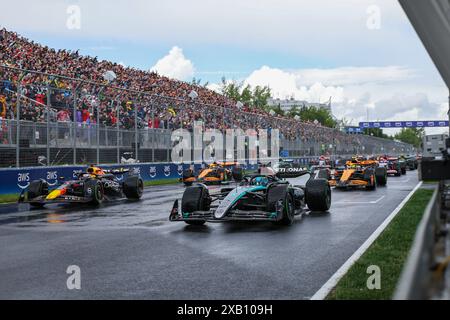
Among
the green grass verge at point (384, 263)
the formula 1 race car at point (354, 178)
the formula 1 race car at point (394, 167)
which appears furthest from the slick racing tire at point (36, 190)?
the formula 1 race car at point (394, 167)

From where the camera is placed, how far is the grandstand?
690 inches

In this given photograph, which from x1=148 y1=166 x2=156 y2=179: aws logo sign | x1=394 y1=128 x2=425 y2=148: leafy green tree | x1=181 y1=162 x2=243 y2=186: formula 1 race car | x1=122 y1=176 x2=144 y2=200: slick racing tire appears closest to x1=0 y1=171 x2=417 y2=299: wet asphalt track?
x1=122 y1=176 x2=144 y2=200: slick racing tire

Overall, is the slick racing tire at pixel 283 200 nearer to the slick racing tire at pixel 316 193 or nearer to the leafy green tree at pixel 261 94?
the slick racing tire at pixel 316 193

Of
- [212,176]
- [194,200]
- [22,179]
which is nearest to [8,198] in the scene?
[22,179]

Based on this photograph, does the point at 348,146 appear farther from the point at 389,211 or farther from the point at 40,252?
the point at 40,252

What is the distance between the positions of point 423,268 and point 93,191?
12665 millimetres

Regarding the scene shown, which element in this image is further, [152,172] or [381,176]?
[152,172]

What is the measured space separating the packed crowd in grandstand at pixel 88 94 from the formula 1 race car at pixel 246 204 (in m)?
9.05

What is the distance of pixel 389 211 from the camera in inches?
500

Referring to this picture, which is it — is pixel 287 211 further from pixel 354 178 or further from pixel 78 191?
pixel 354 178

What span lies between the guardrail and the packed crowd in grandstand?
52.2 ft

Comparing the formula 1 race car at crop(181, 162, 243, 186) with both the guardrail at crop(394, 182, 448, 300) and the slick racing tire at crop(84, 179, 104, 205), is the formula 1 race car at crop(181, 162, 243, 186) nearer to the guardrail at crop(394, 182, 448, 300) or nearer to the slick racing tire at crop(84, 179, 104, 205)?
the slick racing tire at crop(84, 179, 104, 205)

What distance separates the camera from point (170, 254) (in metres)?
7.77
